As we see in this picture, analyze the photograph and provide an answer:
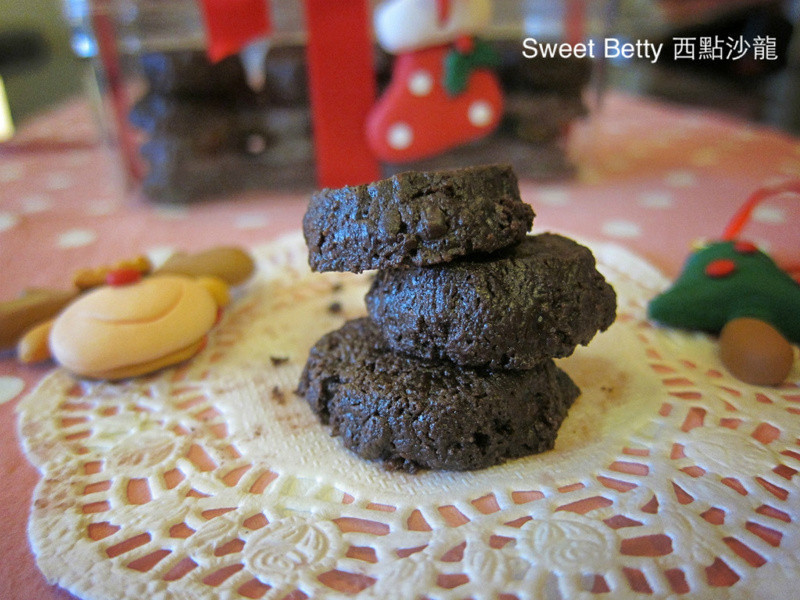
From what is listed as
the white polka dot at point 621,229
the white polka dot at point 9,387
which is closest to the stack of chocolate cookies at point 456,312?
the white polka dot at point 9,387

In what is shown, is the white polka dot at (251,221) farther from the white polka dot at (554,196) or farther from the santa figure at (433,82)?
the white polka dot at (554,196)

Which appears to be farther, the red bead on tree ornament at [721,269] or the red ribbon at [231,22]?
the red ribbon at [231,22]

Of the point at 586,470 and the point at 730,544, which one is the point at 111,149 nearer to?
the point at 586,470

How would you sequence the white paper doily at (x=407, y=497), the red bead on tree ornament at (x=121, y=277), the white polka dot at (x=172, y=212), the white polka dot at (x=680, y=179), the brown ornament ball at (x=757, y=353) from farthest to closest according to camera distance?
the white polka dot at (x=680, y=179) → the white polka dot at (x=172, y=212) → the red bead on tree ornament at (x=121, y=277) → the brown ornament ball at (x=757, y=353) → the white paper doily at (x=407, y=497)

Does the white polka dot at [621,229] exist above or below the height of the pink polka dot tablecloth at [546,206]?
below

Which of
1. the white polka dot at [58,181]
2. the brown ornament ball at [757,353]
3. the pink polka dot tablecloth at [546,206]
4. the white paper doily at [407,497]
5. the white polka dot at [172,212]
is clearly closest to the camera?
the white paper doily at [407,497]

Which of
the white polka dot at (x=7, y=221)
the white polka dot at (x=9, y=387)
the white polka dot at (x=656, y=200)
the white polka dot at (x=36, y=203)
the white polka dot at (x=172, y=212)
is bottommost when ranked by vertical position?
the white polka dot at (x=9, y=387)

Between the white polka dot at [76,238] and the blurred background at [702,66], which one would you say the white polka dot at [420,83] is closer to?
the blurred background at [702,66]

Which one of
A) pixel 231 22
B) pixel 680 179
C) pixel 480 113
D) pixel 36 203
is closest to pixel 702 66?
pixel 680 179
